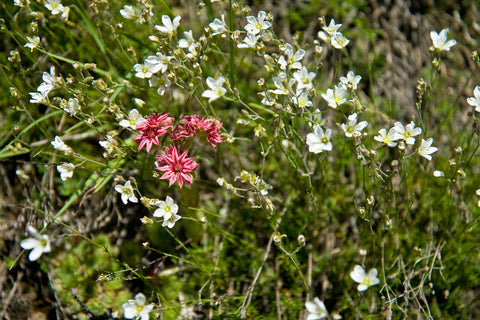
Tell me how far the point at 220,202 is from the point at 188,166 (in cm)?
118

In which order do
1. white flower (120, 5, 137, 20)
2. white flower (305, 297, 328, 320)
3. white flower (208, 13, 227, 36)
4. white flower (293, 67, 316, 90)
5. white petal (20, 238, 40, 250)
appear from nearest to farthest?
1. white flower (305, 297, 328, 320)
2. white petal (20, 238, 40, 250)
3. white flower (293, 67, 316, 90)
4. white flower (208, 13, 227, 36)
5. white flower (120, 5, 137, 20)

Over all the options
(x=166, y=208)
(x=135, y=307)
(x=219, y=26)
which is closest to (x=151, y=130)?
(x=166, y=208)

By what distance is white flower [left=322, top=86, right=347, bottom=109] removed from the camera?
2.22 meters

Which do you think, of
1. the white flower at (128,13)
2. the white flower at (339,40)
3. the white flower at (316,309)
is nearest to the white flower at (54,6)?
the white flower at (128,13)

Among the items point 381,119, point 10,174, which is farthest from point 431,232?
point 10,174

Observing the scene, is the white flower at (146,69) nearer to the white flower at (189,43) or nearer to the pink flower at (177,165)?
the white flower at (189,43)

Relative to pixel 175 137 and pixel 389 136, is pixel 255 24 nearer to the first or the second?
pixel 175 137

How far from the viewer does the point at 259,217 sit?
10.3ft

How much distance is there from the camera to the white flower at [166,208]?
87.0 inches

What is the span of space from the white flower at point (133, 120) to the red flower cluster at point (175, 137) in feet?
0.14

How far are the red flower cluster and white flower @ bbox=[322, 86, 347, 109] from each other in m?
0.68

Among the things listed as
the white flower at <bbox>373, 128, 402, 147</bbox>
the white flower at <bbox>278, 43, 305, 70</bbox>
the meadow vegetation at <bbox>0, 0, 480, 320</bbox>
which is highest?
the white flower at <bbox>278, 43, 305, 70</bbox>

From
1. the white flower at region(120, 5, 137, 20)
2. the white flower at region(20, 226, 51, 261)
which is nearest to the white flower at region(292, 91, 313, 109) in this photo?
the white flower at region(120, 5, 137, 20)

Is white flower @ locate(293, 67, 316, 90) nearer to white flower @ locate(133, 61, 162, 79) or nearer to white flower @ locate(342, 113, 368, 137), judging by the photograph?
white flower @ locate(342, 113, 368, 137)
